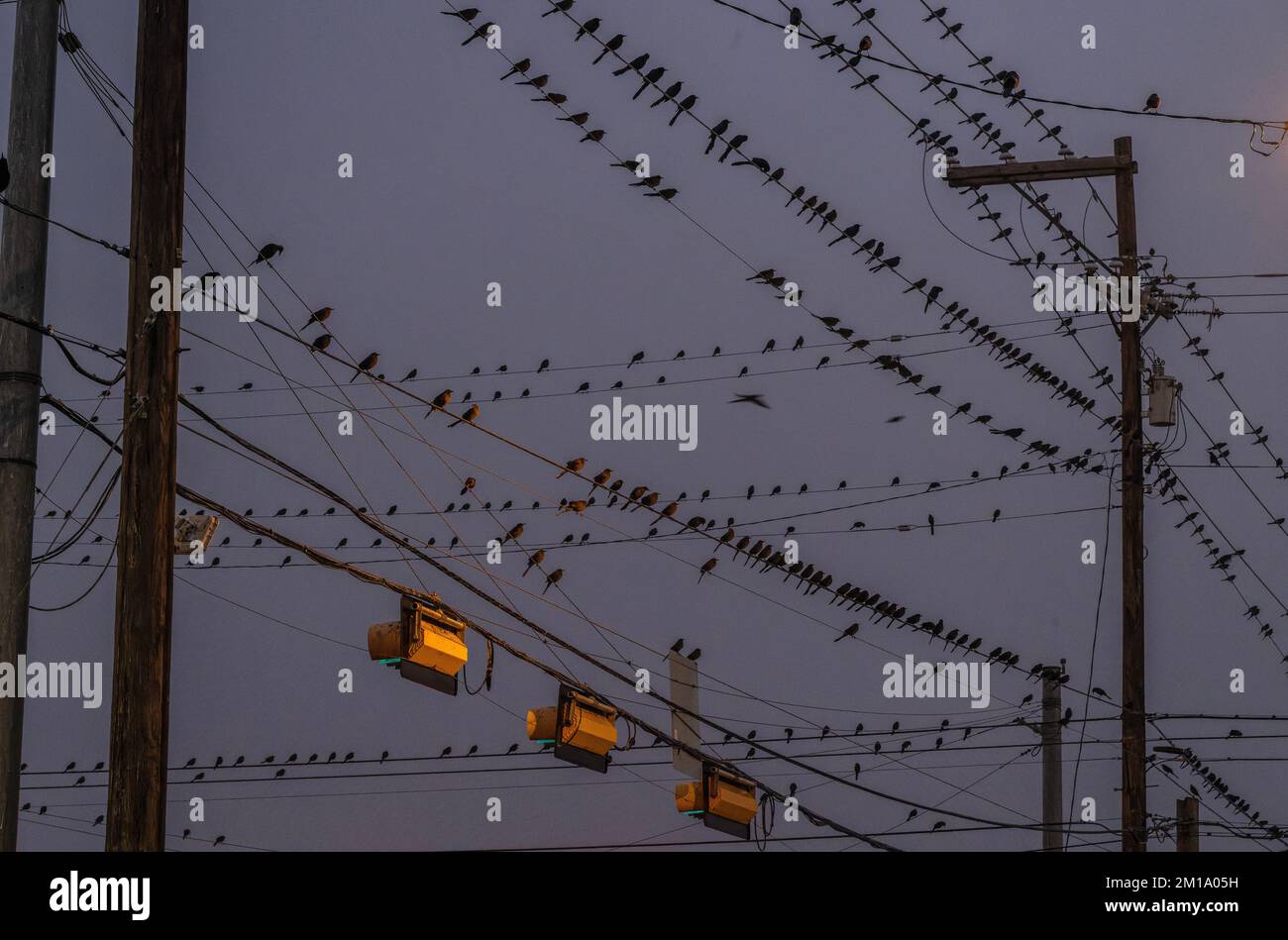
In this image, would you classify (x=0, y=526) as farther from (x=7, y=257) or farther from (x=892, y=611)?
(x=892, y=611)

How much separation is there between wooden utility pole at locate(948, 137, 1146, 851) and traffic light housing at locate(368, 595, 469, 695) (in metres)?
7.92

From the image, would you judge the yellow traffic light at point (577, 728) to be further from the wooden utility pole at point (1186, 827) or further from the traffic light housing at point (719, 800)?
the wooden utility pole at point (1186, 827)

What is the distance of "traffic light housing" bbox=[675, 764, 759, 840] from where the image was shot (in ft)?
63.5

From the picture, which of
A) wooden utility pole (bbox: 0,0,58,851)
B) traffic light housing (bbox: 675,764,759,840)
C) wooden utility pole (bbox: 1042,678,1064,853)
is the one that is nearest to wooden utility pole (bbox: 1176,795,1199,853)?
wooden utility pole (bbox: 1042,678,1064,853)

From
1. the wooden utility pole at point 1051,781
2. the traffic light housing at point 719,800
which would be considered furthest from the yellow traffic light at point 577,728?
the wooden utility pole at point 1051,781

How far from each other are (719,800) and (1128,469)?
6379mm

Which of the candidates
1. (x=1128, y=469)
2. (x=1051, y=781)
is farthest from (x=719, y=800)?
(x=1051, y=781)

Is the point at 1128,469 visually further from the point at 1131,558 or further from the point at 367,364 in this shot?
the point at 367,364

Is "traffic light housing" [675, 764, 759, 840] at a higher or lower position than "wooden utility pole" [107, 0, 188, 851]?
lower

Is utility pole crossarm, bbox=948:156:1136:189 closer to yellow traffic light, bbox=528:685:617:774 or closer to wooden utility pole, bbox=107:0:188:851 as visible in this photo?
yellow traffic light, bbox=528:685:617:774

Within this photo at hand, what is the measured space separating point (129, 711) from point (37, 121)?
4947mm

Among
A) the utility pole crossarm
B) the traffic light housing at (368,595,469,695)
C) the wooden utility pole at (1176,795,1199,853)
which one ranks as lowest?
the wooden utility pole at (1176,795,1199,853)
